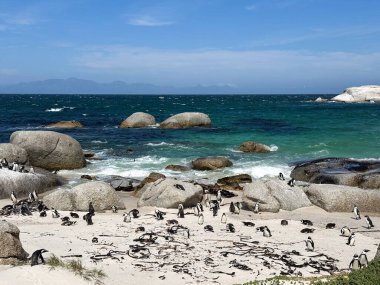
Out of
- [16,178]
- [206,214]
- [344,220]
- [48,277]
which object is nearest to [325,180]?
[344,220]

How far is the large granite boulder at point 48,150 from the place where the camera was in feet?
93.0

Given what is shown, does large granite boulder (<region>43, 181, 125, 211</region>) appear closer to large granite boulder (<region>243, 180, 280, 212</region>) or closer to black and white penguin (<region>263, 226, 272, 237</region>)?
large granite boulder (<region>243, 180, 280, 212</region>)

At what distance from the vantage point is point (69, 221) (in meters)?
16.1

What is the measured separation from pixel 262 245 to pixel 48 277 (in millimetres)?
6902

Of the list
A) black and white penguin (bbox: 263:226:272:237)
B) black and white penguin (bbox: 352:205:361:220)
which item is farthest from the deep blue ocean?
black and white penguin (bbox: 263:226:272:237)

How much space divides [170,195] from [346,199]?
294 inches

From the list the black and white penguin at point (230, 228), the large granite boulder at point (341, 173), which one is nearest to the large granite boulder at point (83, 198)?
the black and white penguin at point (230, 228)

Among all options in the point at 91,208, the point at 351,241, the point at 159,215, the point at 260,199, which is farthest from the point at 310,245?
the point at 91,208

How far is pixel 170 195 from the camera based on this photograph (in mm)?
19188

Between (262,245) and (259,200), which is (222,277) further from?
(259,200)

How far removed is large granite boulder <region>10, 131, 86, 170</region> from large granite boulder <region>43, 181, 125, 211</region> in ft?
32.8

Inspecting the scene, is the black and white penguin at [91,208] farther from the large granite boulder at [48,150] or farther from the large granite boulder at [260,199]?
the large granite boulder at [48,150]

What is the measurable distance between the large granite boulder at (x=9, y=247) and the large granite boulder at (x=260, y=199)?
1022cm

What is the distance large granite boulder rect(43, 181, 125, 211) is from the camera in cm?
1862
